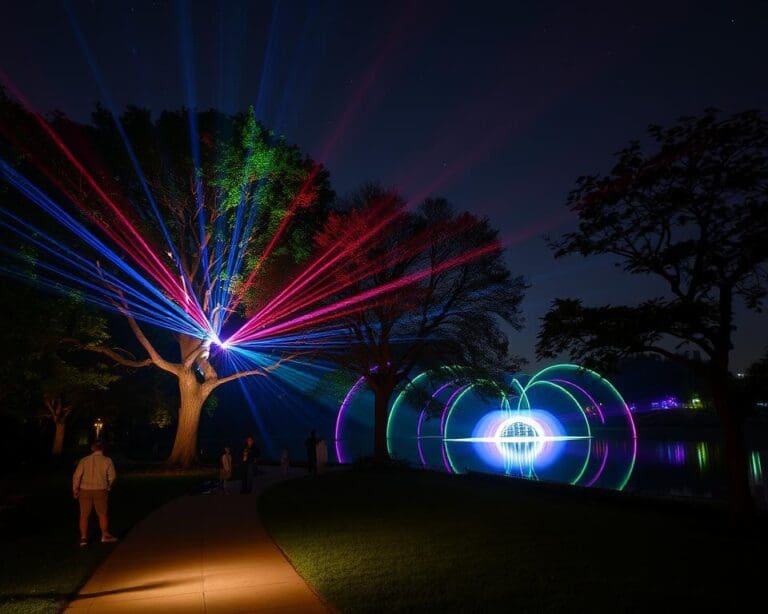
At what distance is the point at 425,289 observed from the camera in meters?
27.4

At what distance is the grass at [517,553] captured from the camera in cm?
702

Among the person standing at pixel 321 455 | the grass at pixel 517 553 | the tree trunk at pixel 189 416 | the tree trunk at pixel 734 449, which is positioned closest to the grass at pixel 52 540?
the grass at pixel 517 553

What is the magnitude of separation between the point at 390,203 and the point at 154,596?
22.1 metres

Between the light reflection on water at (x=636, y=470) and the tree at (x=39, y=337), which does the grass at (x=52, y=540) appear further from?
the light reflection on water at (x=636, y=470)

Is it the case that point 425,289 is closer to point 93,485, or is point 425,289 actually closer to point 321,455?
point 321,455

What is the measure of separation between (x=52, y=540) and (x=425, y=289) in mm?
18492

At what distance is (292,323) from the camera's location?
29.5 m

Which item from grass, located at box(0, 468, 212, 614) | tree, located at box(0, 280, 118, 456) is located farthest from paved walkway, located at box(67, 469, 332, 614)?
tree, located at box(0, 280, 118, 456)

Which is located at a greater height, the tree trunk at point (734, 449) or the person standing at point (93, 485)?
the tree trunk at point (734, 449)

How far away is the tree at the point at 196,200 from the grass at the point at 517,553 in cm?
1495

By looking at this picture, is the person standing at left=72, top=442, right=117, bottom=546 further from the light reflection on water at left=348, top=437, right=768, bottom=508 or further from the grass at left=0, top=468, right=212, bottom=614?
the light reflection on water at left=348, top=437, right=768, bottom=508

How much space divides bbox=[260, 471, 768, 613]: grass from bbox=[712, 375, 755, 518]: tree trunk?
0.58 meters

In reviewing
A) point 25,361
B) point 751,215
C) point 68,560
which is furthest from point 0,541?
point 751,215

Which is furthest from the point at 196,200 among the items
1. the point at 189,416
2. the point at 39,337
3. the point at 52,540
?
the point at 52,540
